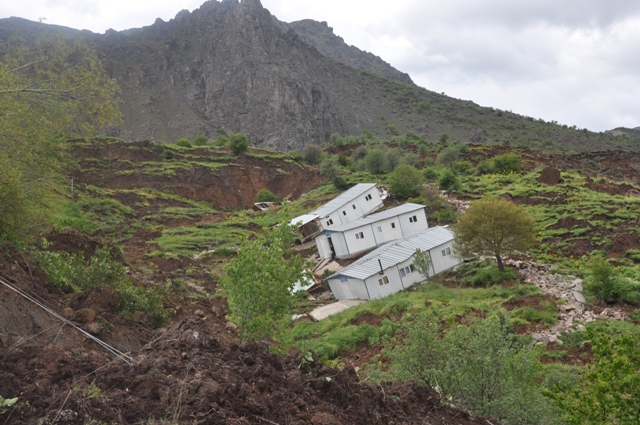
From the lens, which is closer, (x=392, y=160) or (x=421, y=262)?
(x=421, y=262)

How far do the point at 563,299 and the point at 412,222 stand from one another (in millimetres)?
14347

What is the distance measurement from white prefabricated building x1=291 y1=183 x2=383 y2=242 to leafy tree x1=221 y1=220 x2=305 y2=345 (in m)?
25.2

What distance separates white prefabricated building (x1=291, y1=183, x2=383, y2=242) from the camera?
35.9m

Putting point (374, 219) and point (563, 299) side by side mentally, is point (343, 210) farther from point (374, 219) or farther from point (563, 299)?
point (563, 299)

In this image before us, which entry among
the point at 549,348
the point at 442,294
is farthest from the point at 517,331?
the point at 442,294

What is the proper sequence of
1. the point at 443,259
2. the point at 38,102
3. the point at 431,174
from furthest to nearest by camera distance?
the point at 431,174, the point at 443,259, the point at 38,102

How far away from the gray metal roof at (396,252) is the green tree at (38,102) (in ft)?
51.9

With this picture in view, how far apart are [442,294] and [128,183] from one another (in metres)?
37.8

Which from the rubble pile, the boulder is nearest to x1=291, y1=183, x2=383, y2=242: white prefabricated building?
the rubble pile

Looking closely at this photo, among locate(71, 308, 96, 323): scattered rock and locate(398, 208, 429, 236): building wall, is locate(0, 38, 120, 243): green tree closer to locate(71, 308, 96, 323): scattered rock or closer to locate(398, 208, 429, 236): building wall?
locate(71, 308, 96, 323): scattered rock

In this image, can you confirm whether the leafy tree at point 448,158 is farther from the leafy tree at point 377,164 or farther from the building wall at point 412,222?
the building wall at point 412,222

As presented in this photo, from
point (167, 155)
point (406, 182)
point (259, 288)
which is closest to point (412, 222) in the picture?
point (406, 182)

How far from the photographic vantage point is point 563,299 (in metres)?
19.9

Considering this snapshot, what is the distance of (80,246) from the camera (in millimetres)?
18562
